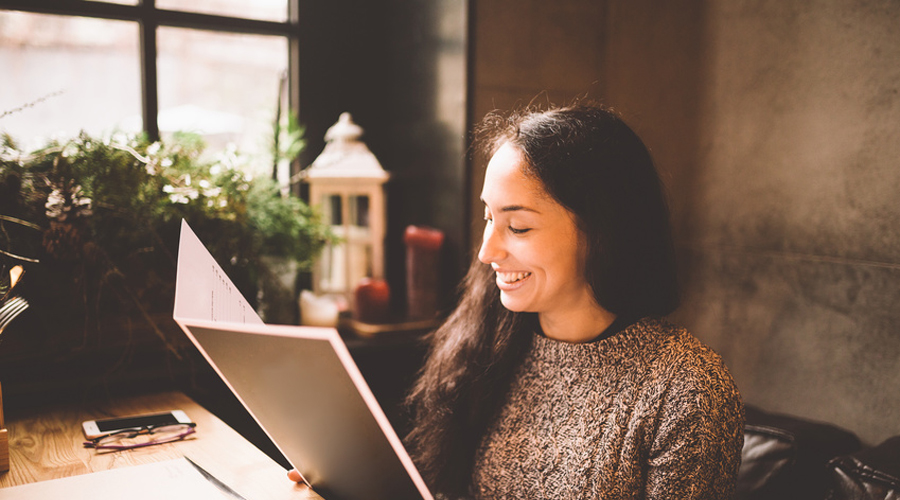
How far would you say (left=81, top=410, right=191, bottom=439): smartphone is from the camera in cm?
135

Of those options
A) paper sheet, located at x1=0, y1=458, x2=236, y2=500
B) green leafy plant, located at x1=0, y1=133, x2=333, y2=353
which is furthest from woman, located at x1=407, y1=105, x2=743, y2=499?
green leafy plant, located at x1=0, y1=133, x2=333, y2=353

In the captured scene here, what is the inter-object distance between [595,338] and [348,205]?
1263 mm

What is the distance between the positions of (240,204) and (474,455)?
90 cm

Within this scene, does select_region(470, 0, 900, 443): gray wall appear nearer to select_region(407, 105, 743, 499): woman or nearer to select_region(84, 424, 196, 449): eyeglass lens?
select_region(407, 105, 743, 499): woman

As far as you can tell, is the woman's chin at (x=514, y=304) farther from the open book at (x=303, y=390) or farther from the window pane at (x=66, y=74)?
the window pane at (x=66, y=74)

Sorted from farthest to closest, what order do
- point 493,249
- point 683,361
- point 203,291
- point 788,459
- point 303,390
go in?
point 788,459 → point 493,249 → point 683,361 → point 203,291 → point 303,390

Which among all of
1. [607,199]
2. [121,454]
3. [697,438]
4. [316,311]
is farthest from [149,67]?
[697,438]

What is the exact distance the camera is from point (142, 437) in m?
1.33

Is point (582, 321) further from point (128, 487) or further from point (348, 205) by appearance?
point (348, 205)

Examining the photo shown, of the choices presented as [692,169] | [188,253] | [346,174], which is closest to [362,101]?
[346,174]

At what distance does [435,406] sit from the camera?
5.01 ft

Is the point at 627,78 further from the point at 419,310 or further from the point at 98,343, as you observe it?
the point at 98,343

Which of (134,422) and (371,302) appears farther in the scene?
(371,302)

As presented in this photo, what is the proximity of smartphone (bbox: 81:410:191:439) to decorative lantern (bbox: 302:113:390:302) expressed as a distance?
2.92 ft
